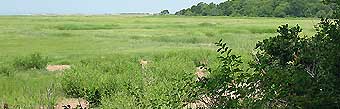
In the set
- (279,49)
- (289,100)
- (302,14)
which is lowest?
(302,14)

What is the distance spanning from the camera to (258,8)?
4045 inches

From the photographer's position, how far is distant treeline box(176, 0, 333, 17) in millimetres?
94812

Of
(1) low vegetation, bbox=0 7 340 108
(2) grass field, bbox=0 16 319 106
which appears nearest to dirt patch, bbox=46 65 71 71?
(1) low vegetation, bbox=0 7 340 108

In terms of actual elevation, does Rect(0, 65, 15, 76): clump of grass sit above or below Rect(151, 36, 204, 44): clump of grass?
above

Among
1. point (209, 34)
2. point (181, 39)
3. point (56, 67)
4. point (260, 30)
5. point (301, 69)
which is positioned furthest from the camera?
point (260, 30)

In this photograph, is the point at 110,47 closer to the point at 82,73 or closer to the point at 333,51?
the point at 82,73

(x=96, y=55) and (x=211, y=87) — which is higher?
(x=211, y=87)

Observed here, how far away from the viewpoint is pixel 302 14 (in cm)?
9300

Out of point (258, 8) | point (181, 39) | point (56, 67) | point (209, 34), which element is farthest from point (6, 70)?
point (258, 8)

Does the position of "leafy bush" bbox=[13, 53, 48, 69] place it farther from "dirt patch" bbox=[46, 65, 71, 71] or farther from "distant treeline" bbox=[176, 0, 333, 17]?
"distant treeline" bbox=[176, 0, 333, 17]

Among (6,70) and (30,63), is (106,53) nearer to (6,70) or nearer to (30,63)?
(30,63)

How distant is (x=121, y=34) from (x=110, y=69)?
26.4 meters

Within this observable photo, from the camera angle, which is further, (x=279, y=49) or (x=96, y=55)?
(x=96, y=55)

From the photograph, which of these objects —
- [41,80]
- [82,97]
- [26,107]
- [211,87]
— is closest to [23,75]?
[41,80]
